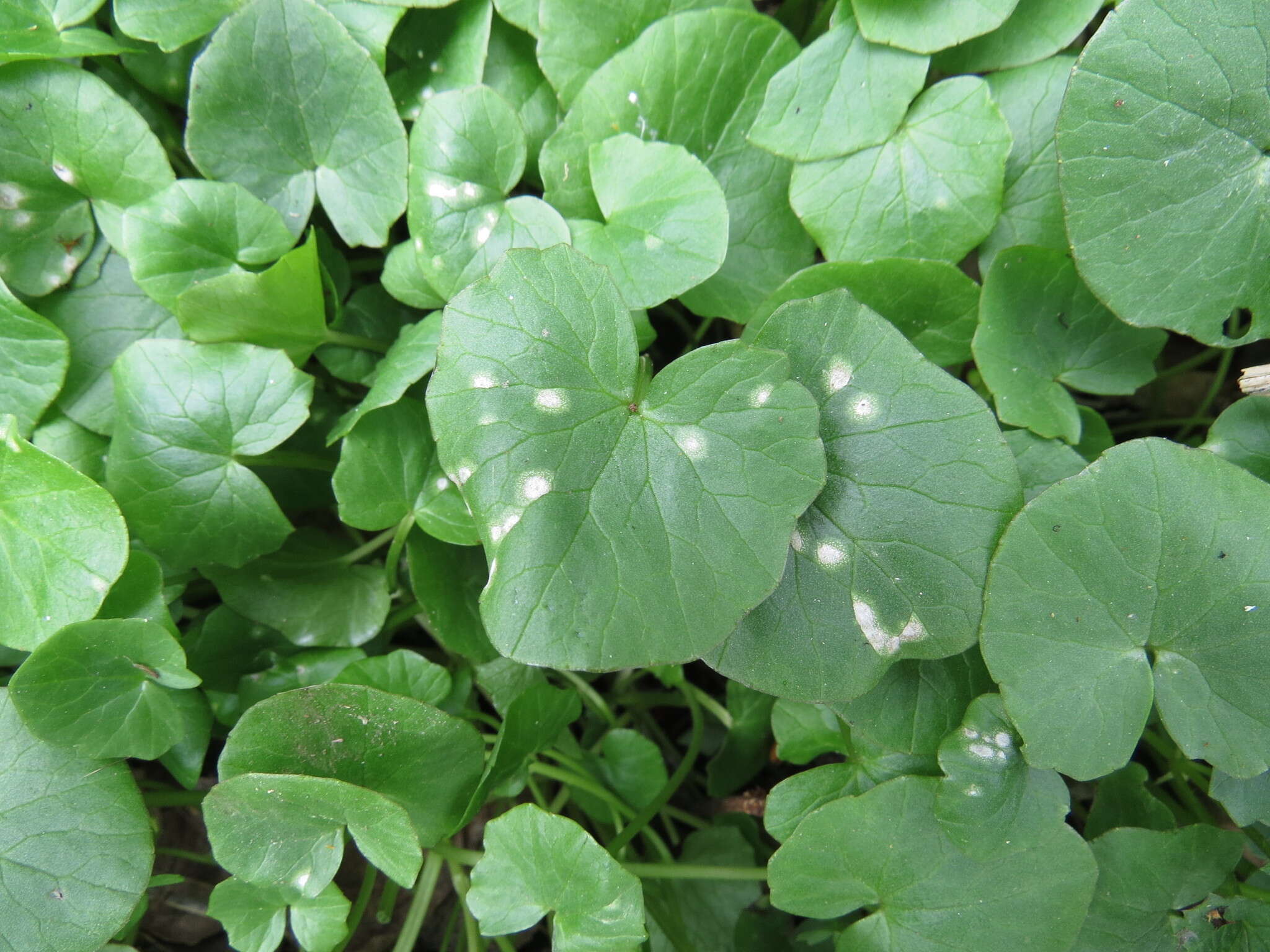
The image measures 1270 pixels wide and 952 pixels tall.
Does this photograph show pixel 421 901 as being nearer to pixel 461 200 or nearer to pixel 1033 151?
pixel 461 200

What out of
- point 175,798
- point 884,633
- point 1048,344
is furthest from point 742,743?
point 175,798

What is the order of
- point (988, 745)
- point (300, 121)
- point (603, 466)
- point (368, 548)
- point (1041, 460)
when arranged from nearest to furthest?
point (603, 466)
point (988, 745)
point (1041, 460)
point (300, 121)
point (368, 548)

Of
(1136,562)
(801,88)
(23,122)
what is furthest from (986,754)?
(23,122)

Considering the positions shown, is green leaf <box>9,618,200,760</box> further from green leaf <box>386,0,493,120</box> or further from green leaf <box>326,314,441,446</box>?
green leaf <box>386,0,493,120</box>

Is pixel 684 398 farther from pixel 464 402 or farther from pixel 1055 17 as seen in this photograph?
pixel 1055 17

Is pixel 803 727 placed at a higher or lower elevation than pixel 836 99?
lower

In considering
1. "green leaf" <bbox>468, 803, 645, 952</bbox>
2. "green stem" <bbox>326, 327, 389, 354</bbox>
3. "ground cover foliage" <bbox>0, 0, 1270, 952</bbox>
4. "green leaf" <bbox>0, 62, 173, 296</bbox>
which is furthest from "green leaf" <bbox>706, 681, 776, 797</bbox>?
"green leaf" <bbox>0, 62, 173, 296</bbox>
